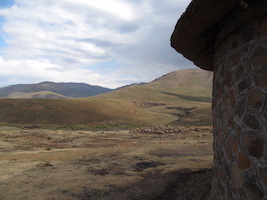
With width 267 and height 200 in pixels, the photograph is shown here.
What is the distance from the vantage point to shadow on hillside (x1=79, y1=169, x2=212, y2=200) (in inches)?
267

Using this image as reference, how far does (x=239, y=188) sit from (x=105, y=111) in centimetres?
5061

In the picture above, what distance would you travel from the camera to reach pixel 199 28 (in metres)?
4.37

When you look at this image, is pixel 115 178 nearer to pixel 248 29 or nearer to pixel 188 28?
pixel 188 28

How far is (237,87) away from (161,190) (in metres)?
4.91

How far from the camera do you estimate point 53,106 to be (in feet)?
171

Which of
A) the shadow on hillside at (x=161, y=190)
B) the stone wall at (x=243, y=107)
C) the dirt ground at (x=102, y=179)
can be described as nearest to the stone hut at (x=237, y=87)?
the stone wall at (x=243, y=107)

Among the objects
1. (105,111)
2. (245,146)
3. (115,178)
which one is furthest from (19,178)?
(105,111)

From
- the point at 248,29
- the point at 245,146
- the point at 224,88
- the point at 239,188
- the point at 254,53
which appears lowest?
the point at 239,188

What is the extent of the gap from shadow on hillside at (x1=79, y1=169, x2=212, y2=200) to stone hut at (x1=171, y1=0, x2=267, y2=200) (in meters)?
1.96

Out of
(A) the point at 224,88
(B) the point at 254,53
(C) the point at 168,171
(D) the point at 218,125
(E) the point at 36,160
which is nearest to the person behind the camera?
(B) the point at 254,53

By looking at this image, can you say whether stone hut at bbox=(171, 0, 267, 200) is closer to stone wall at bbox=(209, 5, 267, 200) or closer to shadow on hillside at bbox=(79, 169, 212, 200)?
stone wall at bbox=(209, 5, 267, 200)

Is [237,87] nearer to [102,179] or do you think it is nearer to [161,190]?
[161,190]

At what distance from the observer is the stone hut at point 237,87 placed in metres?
3.04

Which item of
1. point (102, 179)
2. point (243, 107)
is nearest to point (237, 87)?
point (243, 107)
